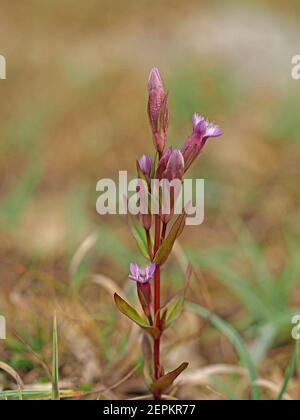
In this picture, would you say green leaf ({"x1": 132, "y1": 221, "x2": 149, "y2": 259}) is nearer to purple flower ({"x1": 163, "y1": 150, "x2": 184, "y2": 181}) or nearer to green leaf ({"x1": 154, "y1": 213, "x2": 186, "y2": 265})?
green leaf ({"x1": 154, "y1": 213, "x2": 186, "y2": 265})

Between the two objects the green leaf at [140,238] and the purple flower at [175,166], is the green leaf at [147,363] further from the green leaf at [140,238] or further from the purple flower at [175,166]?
the purple flower at [175,166]

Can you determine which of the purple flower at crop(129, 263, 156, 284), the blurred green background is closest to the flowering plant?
Result: the purple flower at crop(129, 263, 156, 284)

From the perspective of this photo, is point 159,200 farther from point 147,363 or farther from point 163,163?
point 147,363

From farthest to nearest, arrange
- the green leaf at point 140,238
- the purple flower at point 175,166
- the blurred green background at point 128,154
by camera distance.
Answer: the blurred green background at point 128,154 → the green leaf at point 140,238 → the purple flower at point 175,166

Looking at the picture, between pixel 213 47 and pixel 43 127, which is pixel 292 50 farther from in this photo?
pixel 43 127

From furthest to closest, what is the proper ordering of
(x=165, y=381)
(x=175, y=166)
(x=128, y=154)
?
1. (x=128, y=154)
2. (x=165, y=381)
3. (x=175, y=166)

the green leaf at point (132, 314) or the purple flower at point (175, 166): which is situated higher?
the purple flower at point (175, 166)

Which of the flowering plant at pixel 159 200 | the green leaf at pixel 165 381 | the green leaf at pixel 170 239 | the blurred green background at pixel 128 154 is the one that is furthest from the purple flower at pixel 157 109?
the blurred green background at pixel 128 154

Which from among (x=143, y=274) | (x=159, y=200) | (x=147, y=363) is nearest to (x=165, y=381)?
(x=147, y=363)
